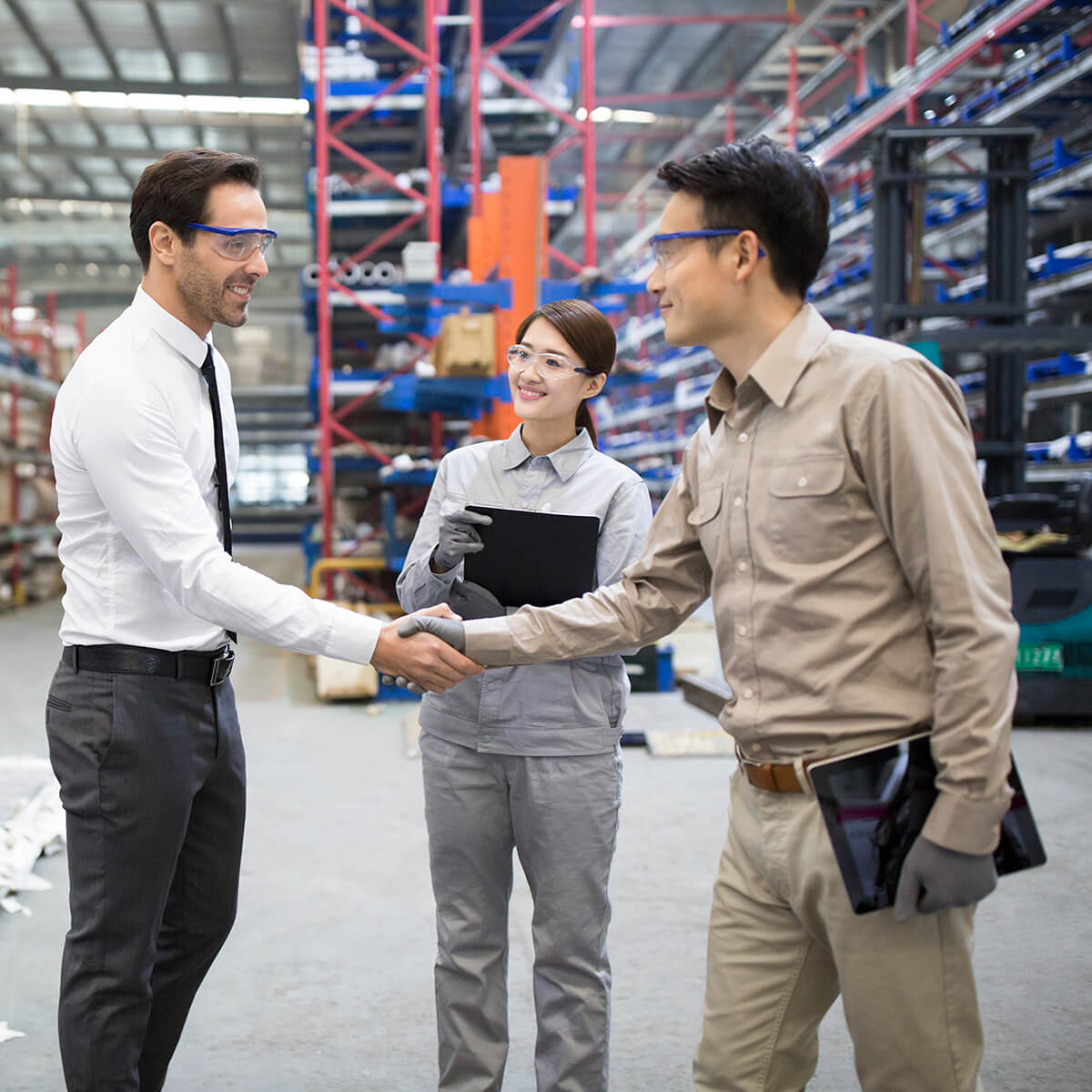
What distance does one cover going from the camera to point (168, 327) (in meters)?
2.07

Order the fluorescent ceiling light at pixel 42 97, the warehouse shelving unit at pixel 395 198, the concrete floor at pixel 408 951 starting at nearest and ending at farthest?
1. the concrete floor at pixel 408 951
2. the warehouse shelving unit at pixel 395 198
3. the fluorescent ceiling light at pixel 42 97

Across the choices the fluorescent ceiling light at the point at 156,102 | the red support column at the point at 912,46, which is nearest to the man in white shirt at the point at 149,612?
the red support column at the point at 912,46

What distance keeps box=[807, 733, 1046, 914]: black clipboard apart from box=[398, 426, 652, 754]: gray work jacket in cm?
83

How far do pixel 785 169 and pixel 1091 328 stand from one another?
5.61 meters

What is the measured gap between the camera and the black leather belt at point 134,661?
198 centimetres

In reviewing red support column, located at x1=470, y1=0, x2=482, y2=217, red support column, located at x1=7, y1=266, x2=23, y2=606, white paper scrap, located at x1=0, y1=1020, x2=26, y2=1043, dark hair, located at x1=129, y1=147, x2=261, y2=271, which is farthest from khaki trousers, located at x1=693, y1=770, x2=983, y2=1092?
red support column, located at x1=7, y1=266, x2=23, y2=606

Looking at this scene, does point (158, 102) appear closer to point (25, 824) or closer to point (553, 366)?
point (25, 824)

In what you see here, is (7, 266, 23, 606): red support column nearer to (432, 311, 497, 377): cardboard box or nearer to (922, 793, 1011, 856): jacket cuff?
(432, 311, 497, 377): cardboard box

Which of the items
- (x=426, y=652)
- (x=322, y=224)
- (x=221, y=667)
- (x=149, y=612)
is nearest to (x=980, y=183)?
(x=322, y=224)

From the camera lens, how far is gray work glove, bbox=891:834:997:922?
1335 mm

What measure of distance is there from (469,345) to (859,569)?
458cm

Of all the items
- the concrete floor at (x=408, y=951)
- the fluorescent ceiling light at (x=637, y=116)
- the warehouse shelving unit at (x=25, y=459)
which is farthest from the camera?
the fluorescent ceiling light at (x=637, y=116)

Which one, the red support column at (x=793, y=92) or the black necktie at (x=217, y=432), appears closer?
the black necktie at (x=217, y=432)

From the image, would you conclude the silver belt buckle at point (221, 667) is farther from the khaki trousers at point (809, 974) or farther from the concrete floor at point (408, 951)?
the concrete floor at point (408, 951)
